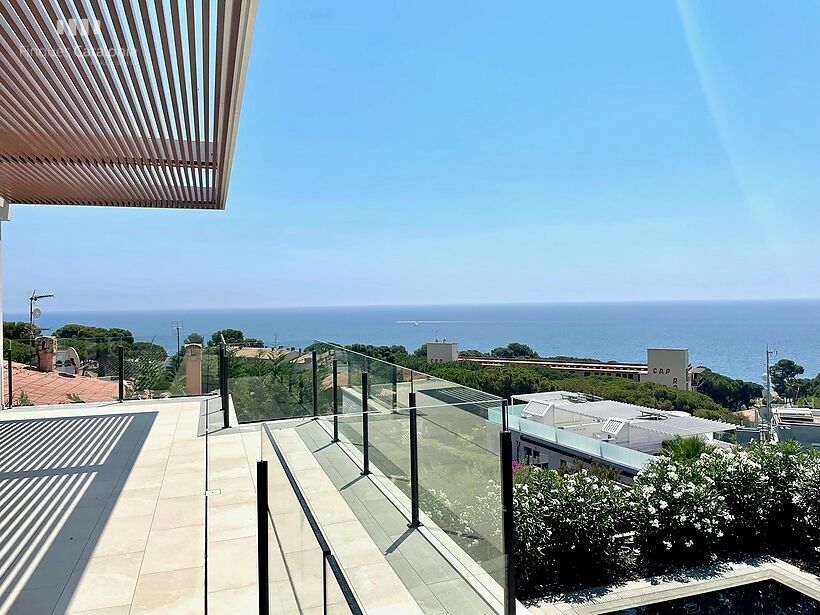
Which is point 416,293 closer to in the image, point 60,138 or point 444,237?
point 444,237

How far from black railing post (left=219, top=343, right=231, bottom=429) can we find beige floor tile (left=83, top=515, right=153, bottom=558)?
283 centimetres

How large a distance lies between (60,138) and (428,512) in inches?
167

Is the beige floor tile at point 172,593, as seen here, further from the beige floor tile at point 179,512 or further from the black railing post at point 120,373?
the black railing post at point 120,373

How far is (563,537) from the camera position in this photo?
4.79m

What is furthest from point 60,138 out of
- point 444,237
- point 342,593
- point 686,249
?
point 686,249

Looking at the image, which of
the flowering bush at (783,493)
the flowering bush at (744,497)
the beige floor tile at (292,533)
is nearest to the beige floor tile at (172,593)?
the beige floor tile at (292,533)

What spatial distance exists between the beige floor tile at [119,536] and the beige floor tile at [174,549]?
75 mm

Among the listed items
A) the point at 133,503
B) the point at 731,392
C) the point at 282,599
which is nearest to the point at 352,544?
the point at 282,599

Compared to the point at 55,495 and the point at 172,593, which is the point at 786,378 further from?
the point at 172,593

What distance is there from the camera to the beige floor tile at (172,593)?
262 centimetres

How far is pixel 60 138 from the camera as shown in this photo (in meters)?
4.57

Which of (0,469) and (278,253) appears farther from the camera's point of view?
(278,253)

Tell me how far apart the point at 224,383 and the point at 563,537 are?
459 centimetres
